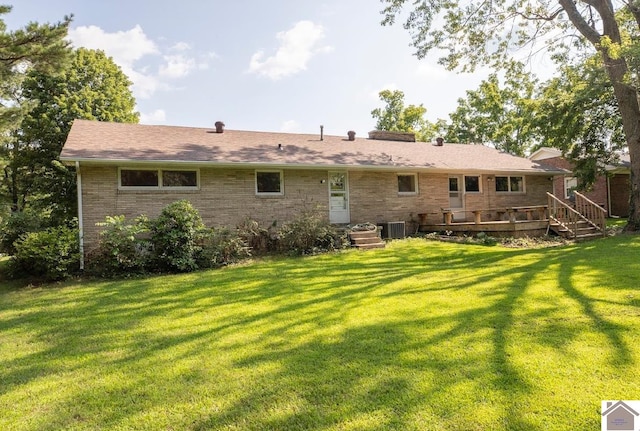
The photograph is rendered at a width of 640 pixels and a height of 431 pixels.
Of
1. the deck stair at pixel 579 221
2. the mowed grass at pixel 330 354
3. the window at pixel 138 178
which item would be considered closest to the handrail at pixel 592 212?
the deck stair at pixel 579 221

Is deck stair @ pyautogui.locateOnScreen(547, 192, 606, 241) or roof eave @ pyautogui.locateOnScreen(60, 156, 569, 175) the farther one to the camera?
deck stair @ pyautogui.locateOnScreen(547, 192, 606, 241)

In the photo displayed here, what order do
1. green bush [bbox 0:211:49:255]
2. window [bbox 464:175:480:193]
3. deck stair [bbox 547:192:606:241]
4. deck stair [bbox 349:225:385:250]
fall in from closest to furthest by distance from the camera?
green bush [bbox 0:211:49:255] < deck stair [bbox 349:225:385:250] < deck stair [bbox 547:192:606:241] < window [bbox 464:175:480:193]

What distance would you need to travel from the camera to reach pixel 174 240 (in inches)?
385

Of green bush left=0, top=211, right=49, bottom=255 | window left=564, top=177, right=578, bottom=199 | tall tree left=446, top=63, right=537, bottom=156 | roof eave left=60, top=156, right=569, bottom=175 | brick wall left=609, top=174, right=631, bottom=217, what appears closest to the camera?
roof eave left=60, top=156, right=569, bottom=175

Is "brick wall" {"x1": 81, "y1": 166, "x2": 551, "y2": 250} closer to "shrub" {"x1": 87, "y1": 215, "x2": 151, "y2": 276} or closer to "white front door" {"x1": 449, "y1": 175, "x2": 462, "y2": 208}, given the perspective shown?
"white front door" {"x1": 449, "y1": 175, "x2": 462, "y2": 208}

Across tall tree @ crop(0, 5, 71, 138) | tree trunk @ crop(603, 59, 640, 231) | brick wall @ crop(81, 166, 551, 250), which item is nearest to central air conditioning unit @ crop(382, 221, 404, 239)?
brick wall @ crop(81, 166, 551, 250)

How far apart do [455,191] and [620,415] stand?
51.4 ft

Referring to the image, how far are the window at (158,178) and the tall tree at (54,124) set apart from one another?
8582 millimetres

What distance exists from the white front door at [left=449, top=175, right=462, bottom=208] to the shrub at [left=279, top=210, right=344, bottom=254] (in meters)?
7.43

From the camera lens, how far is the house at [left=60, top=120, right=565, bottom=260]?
459 inches

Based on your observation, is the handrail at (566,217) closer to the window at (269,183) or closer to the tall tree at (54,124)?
the window at (269,183)

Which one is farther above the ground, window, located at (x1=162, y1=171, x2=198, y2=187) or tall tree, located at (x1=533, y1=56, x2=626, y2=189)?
tall tree, located at (x1=533, y1=56, x2=626, y2=189)

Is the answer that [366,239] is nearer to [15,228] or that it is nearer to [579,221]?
[579,221]

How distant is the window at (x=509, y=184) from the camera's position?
18453 mm
